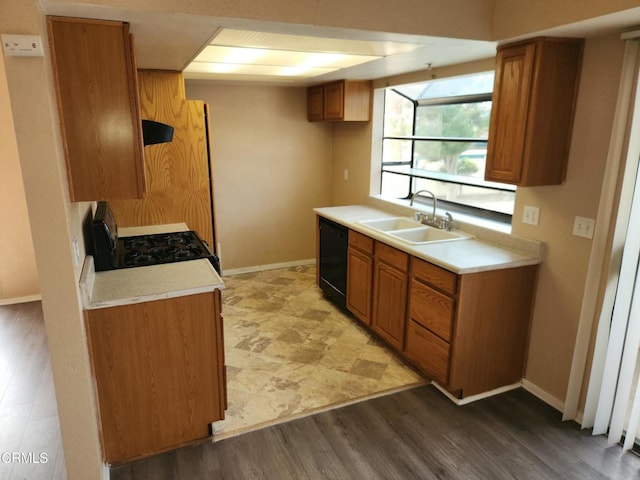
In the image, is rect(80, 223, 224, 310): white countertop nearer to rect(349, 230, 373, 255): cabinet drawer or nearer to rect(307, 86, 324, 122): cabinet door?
rect(349, 230, 373, 255): cabinet drawer

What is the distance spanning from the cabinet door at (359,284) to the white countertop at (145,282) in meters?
1.48

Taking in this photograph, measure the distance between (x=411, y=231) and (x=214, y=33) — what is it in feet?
7.08

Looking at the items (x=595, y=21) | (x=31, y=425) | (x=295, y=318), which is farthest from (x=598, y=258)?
(x=31, y=425)

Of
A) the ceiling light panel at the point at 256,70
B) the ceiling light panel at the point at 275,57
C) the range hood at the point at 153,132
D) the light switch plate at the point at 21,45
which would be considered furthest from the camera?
the ceiling light panel at the point at 256,70

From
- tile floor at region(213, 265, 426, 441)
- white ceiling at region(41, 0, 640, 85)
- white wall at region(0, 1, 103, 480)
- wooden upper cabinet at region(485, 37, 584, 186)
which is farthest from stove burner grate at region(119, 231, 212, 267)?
wooden upper cabinet at region(485, 37, 584, 186)

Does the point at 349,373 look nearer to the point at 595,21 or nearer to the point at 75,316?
the point at 75,316

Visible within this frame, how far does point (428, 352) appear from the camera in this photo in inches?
116

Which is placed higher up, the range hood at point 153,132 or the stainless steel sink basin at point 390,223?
the range hood at point 153,132

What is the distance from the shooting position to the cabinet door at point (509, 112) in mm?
2514

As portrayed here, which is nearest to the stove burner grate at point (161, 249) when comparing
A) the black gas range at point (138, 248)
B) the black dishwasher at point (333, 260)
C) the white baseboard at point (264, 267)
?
the black gas range at point (138, 248)

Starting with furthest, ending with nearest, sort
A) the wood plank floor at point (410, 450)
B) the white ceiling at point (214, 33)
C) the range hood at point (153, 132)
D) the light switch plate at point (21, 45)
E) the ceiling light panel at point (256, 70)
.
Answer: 1. the ceiling light panel at point (256, 70)
2. the range hood at point (153, 132)
3. the wood plank floor at point (410, 450)
4. the white ceiling at point (214, 33)
5. the light switch plate at point (21, 45)

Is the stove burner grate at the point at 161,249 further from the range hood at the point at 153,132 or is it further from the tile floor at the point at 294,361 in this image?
the tile floor at the point at 294,361

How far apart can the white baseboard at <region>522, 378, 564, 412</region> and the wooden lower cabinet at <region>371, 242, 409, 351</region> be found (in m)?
0.88

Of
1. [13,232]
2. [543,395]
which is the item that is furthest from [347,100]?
[13,232]
